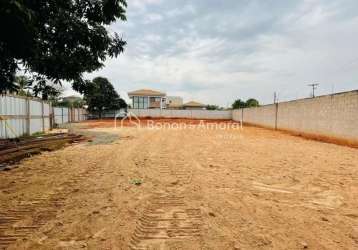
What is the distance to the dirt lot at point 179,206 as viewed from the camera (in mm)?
2631

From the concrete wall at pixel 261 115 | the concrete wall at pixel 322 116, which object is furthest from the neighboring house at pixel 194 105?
the concrete wall at pixel 322 116

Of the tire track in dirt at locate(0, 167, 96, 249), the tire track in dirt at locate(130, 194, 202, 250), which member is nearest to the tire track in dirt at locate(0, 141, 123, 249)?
the tire track in dirt at locate(0, 167, 96, 249)

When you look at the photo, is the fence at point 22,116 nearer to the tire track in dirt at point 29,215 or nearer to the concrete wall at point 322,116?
the tire track in dirt at point 29,215

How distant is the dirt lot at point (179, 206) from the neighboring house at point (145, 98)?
46805 mm

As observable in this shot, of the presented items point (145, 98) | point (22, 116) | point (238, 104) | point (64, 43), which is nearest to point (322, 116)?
point (64, 43)

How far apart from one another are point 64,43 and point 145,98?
48.3 m

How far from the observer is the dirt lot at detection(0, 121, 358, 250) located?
2.63 meters

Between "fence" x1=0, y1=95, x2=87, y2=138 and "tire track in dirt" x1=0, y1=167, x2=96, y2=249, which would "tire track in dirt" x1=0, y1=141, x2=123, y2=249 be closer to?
"tire track in dirt" x1=0, y1=167, x2=96, y2=249

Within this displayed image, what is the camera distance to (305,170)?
232 inches

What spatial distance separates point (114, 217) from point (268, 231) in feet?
5.91

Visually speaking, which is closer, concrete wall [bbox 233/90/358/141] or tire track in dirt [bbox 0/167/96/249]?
tire track in dirt [bbox 0/167/96/249]

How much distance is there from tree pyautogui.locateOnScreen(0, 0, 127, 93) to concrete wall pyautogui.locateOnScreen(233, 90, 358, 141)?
9.92 m

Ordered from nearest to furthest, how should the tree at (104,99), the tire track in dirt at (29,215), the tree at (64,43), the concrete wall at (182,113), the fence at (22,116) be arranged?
the tire track in dirt at (29,215)
the tree at (64,43)
the fence at (22,116)
the tree at (104,99)
the concrete wall at (182,113)

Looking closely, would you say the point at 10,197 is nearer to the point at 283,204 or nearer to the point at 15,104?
the point at 283,204
